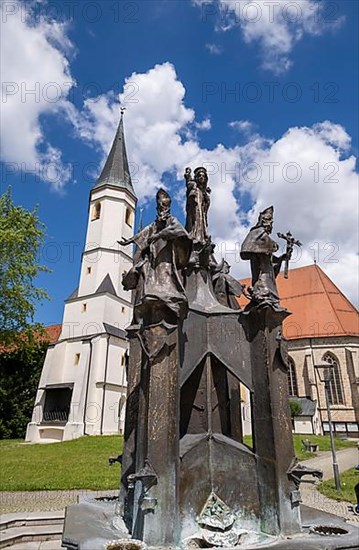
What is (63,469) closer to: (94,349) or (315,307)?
(94,349)

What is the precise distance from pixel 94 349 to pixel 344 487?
900 inches

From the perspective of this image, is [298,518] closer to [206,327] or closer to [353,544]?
[353,544]

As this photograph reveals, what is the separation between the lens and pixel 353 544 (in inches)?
138

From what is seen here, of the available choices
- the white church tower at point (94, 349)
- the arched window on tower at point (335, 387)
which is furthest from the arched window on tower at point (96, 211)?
the arched window on tower at point (335, 387)

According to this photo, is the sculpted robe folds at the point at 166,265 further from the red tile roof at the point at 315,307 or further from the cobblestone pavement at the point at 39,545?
the red tile roof at the point at 315,307

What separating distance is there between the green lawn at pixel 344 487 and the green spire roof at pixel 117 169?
3425cm

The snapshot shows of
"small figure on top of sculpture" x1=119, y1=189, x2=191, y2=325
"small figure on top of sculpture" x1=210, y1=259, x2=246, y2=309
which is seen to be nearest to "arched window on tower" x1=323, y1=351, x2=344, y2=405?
"small figure on top of sculpture" x1=210, y1=259, x2=246, y2=309

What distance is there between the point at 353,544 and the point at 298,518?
2.50 feet

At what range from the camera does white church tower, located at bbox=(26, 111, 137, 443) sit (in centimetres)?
3012

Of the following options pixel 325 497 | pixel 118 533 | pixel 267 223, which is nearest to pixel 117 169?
pixel 325 497

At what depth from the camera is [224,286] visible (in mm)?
6312

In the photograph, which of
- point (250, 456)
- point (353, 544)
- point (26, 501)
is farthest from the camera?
point (26, 501)

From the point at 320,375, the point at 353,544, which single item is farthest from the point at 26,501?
the point at 320,375

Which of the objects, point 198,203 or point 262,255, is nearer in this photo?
point 262,255
